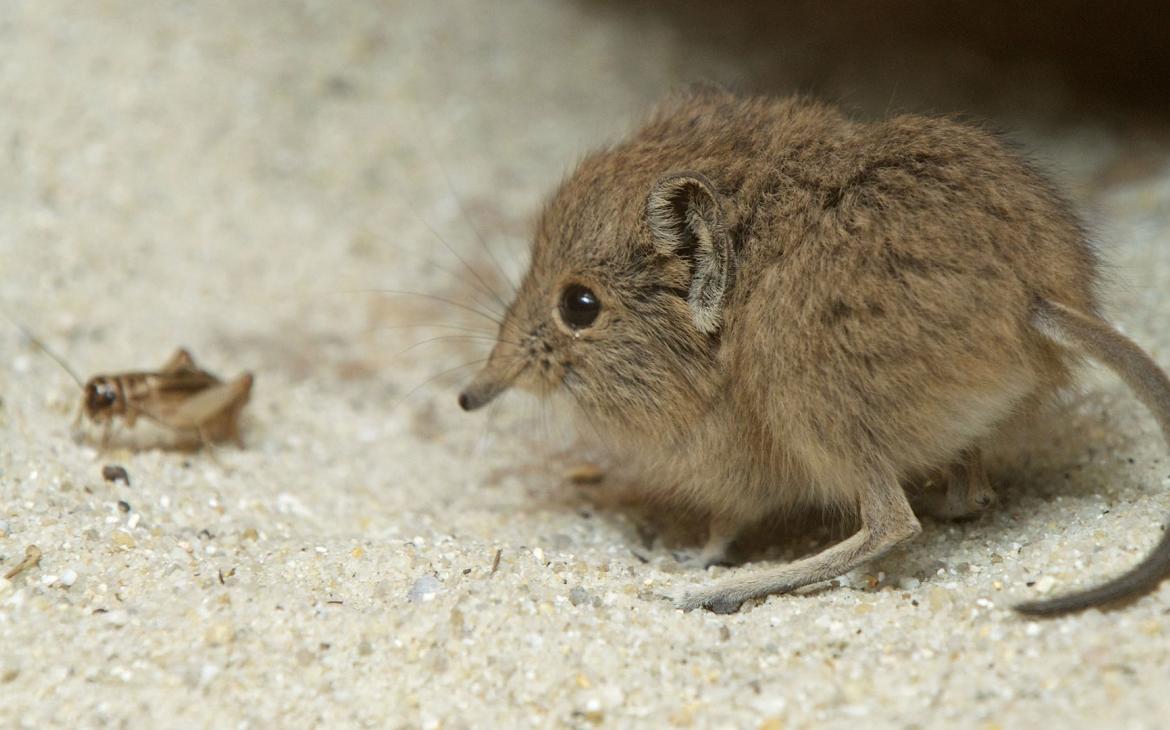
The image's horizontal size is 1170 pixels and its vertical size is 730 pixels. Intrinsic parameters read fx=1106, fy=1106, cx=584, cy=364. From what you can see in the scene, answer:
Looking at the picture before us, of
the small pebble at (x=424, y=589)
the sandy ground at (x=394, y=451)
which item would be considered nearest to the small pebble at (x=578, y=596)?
the sandy ground at (x=394, y=451)

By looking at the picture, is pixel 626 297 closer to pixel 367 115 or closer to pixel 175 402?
pixel 175 402

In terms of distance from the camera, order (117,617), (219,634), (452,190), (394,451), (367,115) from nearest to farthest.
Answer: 1. (219,634)
2. (117,617)
3. (394,451)
4. (452,190)
5. (367,115)

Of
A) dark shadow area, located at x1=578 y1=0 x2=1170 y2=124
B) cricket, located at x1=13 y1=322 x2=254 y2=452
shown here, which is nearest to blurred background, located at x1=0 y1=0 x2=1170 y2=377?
dark shadow area, located at x1=578 y1=0 x2=1170 y2=124

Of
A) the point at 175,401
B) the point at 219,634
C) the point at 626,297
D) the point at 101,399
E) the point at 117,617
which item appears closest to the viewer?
the point at 219,634

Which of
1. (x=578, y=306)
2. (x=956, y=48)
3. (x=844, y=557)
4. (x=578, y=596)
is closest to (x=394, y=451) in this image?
(x=578, y=306)

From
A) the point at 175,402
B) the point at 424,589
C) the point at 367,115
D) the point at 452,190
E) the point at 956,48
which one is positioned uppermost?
the point at 956,48

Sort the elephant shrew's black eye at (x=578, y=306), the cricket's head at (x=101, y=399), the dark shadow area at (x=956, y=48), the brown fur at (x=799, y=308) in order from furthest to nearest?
the dark shadow area at (x=956, y=48)
the cricket's head at (x=101, y=399)
the elephant shrew's black eye at (x=578, y=306)
the brown fur at (x=799, y=308)

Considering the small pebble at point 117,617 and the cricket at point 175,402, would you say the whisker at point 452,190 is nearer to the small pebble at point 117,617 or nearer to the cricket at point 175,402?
the cricket at point 175,402
